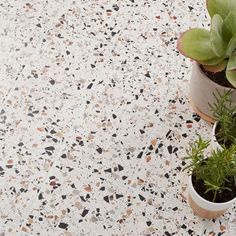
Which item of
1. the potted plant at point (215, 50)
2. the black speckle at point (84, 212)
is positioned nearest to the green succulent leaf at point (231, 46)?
the potted plant at point (215, 50)

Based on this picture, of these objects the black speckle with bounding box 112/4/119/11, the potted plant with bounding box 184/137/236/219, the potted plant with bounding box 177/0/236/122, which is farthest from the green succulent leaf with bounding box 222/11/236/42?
the black speckle with bounding box 112/4/119/11

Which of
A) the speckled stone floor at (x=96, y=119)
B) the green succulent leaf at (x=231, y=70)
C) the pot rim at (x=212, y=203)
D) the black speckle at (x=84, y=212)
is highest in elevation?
the green succulent leaf at (x=231, y=70)

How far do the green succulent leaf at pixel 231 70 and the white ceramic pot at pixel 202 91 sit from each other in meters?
0.05

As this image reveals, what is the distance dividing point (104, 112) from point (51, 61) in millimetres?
208

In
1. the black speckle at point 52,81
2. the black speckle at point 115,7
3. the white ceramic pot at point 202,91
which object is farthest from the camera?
the black speckle at point 115,7

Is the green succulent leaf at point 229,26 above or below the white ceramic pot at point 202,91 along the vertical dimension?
above

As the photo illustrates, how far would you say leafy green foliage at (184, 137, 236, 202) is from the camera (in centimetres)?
102

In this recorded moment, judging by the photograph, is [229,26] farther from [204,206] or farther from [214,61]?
[204,206]

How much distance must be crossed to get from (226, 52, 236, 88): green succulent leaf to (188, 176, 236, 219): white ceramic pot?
221 millimetres

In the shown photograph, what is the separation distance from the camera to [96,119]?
1321mm

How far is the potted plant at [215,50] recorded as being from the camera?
3.53 feet

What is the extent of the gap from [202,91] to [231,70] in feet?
0.40

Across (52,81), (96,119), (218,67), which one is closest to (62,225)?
(96,119)

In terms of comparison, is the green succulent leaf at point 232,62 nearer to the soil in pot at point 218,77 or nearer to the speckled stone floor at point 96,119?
the soil in pot at point 218,77
